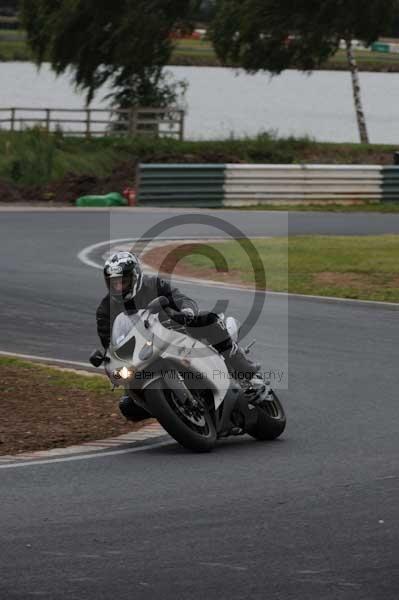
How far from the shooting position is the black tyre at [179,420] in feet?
32.6

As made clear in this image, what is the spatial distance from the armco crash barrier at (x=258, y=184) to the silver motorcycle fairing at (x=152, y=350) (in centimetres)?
2237

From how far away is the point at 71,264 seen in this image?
22.7 meters

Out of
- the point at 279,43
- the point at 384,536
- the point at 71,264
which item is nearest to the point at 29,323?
the point at 71,264

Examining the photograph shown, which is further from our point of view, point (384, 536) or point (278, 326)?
point (278, 326)

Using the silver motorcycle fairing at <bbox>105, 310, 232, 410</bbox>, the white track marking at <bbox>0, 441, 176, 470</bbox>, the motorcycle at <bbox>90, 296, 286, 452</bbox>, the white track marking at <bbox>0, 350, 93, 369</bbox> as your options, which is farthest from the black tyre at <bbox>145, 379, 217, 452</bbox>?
the white track marking at <bbox>0, 350, 93, 369</bbox>

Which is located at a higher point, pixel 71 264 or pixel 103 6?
pixel 103 6

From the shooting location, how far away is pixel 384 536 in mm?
7914

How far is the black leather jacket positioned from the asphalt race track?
3.12 feet

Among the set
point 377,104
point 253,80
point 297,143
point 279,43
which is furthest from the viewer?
point 253,80

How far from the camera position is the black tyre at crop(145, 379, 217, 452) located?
32.6 ft

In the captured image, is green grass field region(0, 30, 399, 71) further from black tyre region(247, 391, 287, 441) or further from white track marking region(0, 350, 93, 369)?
black tyre region(247, 391, 287, 441)

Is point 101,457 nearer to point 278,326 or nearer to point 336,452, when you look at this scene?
point 336,452

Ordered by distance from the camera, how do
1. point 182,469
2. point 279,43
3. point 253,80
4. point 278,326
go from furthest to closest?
point 253,80 < point 279,43 < point 278,326 < point 182,469

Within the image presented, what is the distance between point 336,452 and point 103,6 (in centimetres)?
3800
